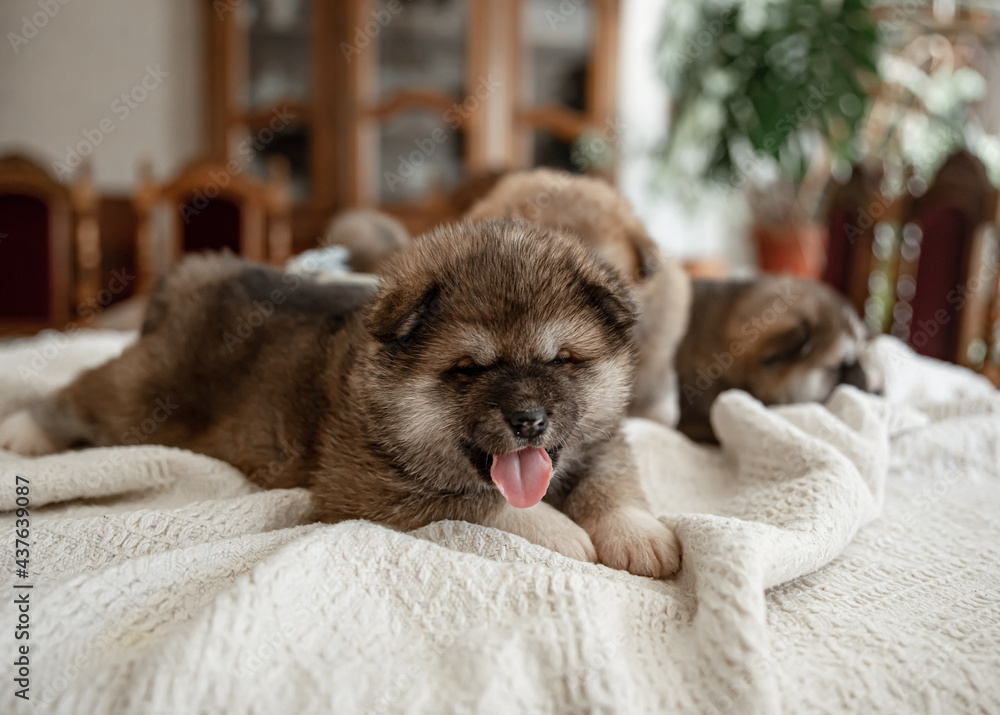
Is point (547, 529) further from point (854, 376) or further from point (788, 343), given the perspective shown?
point (854, 376)

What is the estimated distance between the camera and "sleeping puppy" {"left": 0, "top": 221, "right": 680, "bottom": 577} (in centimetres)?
116

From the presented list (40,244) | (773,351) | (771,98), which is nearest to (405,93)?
(771,98)

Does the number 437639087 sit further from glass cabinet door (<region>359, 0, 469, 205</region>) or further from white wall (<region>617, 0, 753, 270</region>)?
white wall (<region>617, 0, 753, 270</region>)

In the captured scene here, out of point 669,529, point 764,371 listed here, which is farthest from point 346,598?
point 764,371

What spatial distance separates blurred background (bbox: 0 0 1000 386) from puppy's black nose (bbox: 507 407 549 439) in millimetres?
2969

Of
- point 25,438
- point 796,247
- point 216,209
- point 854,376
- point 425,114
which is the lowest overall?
point 25,438

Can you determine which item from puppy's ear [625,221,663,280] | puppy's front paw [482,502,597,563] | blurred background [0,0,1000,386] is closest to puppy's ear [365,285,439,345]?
puppy's front paw [482,502,597,563]

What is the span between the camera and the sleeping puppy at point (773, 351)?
2268 millimetres

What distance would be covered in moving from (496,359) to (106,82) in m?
5.34

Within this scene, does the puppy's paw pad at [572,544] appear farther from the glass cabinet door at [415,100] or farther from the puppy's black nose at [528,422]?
the glass cabinet door at [415,100]

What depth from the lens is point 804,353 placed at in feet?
7.44

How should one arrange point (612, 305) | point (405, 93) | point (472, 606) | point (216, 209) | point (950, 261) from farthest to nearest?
1. point (405, 93)
2. point (216, 209)
3. point (950, 261)
4. point (612, 305)
5. point (472, 606)

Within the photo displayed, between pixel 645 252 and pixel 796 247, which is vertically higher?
pixel 645 252

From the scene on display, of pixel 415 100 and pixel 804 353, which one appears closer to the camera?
pixel 804 353
